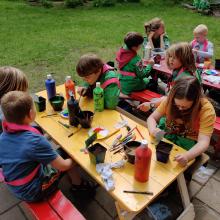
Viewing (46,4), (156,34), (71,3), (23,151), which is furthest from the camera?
(71,3)

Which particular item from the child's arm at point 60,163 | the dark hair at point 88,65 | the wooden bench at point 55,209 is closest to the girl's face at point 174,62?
the dark hair at point 88,65

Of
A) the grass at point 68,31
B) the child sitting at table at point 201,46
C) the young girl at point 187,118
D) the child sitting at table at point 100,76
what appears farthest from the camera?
the grass at point 68,31

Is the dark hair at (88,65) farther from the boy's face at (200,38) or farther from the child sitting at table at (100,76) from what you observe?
the boy's face at (200,38)

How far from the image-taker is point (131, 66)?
3.67 metres

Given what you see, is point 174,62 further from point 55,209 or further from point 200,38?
point 55,209

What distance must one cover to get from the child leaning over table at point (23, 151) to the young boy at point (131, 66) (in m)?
1.98

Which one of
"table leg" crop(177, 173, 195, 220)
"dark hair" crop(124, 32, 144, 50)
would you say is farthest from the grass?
"table leg" crop(177, 173, 195, 220)

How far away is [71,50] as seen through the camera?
708cm

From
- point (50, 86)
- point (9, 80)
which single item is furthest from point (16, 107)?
point (50, 86)

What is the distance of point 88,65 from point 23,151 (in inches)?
47.1

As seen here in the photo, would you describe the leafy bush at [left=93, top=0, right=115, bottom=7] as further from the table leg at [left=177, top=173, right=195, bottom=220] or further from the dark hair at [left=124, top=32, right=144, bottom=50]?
the table leg at [left=177, top=173, right=195, bottom=220]

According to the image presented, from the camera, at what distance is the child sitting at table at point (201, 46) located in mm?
4242

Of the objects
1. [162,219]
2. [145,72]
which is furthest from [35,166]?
[145,72]

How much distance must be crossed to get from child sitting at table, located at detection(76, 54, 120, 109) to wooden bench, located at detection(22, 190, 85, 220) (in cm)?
106
